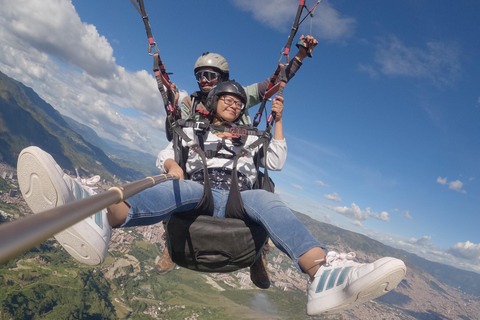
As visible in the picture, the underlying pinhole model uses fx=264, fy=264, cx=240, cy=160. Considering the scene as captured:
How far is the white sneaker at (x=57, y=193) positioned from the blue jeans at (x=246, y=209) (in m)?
0.30

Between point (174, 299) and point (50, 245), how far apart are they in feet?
189

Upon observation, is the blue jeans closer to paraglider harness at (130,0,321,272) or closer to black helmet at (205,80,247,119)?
paraglider harness at (130,0,321,272)

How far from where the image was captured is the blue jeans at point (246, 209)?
2744 mm

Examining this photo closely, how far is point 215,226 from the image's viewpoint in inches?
140

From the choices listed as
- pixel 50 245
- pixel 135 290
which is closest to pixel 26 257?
pixel 50 245

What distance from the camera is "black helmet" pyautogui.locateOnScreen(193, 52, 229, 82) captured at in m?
5.51

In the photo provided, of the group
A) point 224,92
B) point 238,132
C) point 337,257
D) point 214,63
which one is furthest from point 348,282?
point 214,63

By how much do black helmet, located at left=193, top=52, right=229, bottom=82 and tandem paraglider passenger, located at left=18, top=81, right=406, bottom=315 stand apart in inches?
60.0

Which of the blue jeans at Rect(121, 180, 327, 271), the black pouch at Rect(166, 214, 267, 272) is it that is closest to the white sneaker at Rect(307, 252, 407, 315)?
the blue jeans at Rect(121, 180, 327, 271)

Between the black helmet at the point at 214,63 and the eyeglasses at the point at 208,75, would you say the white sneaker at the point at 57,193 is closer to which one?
the eyeglasses at the point at 208,75

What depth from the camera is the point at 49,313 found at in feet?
273

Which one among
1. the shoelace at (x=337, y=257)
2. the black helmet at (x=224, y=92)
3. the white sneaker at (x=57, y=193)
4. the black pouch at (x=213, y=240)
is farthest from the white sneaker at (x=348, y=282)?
the black helmet at (x=224, y=92)

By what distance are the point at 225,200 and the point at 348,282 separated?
5.90 ft

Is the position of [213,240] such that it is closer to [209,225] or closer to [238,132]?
[209,225]
